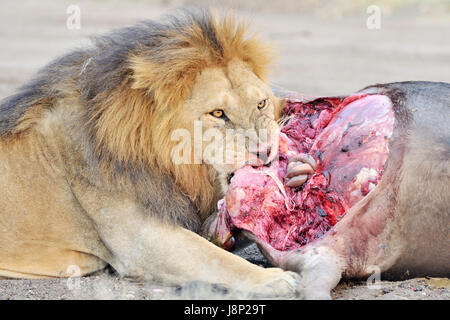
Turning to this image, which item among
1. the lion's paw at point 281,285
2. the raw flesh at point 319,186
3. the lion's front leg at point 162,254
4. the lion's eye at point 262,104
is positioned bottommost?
the lion's paw at point 281,285

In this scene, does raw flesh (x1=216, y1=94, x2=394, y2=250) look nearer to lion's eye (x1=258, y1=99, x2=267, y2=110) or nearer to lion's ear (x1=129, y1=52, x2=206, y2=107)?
lion's eye (x1=258, y1=99, x2=267, y2=110)

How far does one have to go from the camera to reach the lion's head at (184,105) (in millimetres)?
3854

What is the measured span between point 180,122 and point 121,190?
48 centimetres

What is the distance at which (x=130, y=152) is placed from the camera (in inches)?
155

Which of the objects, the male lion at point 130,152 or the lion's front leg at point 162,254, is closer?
the lion's front leg at point 162,254

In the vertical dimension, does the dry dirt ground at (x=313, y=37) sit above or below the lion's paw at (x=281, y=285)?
above

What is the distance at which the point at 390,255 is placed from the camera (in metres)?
3.65

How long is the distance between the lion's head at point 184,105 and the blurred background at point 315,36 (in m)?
4.46

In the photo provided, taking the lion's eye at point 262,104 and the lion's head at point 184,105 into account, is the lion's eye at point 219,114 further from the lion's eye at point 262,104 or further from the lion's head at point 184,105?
the lion's eye at point 262,104

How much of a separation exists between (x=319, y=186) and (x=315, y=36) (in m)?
10.4

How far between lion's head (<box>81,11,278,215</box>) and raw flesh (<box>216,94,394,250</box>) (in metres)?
0.17

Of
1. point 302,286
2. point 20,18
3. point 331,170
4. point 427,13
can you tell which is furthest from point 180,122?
point 20,18

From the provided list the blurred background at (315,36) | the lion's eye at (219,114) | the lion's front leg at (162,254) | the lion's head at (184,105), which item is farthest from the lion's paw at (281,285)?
the blurred background at (315,36)

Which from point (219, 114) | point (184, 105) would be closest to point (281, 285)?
point (219, 114)
